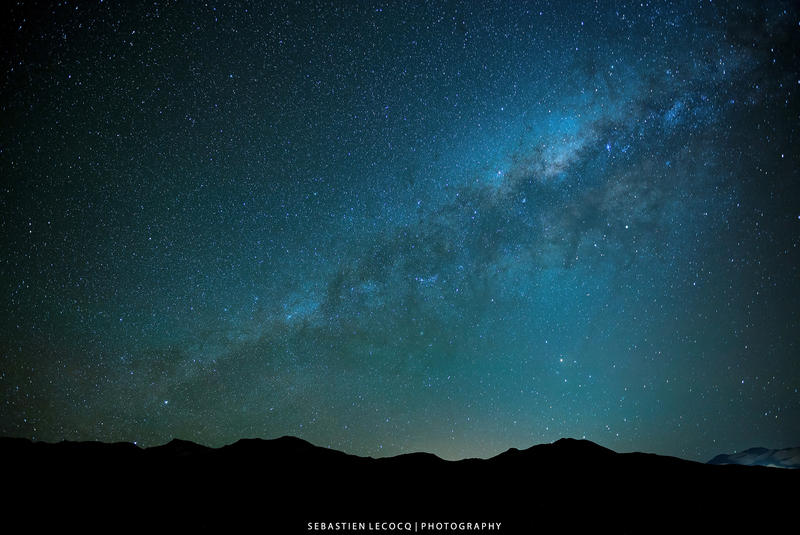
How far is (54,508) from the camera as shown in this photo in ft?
34.5

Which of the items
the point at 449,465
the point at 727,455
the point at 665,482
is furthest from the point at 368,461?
the point at 727,455

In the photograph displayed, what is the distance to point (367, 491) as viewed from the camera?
45.3 ft

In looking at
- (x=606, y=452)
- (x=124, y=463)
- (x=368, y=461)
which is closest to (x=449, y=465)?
(x=368, y=461)

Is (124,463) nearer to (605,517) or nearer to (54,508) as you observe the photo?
(54,508)

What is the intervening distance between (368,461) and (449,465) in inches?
138

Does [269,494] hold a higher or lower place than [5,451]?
lower

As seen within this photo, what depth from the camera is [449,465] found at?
16.8 metres

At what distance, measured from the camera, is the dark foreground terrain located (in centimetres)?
1098

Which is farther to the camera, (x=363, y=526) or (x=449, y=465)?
(x=449, y=465)

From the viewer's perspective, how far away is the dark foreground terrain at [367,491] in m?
11.0

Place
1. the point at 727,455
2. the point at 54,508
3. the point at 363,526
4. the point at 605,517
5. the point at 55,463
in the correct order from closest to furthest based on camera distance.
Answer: the point at 54,508, the point at 363,526, the point at 605,517, the point at 55,463, the point at 727,455

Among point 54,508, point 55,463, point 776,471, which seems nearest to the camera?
point 54,508

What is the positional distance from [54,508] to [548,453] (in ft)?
58.8

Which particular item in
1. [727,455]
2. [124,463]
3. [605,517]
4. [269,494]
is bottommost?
[727,455]
